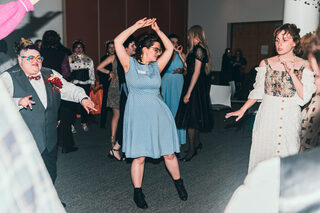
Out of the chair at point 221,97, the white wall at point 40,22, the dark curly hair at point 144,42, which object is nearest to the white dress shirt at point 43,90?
the dark curly hair at point 144,42

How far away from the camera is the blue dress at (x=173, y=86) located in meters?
4.38

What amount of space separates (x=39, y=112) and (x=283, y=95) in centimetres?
186

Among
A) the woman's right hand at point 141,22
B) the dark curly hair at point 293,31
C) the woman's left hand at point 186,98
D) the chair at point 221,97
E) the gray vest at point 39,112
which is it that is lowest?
the chair at point 221,97

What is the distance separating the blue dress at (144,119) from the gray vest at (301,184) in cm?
228

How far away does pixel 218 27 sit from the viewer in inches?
458

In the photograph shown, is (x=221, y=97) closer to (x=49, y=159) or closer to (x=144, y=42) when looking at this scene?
(x=144, y=42)

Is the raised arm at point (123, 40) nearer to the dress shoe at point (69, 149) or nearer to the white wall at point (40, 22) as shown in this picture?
the dress shoe at point (69, 149)

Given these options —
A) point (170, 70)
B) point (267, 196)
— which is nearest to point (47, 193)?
point (267, 196)

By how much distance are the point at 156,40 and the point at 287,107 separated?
1.20 m

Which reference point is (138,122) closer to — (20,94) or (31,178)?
(20,94)

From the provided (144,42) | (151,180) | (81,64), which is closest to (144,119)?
(144,42)

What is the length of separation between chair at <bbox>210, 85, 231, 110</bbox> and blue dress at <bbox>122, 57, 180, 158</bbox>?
376cm

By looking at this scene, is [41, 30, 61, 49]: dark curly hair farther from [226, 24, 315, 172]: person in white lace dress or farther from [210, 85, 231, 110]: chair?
[210, 85, 231, 110]: chair

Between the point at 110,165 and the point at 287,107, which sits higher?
the point at 287,107
